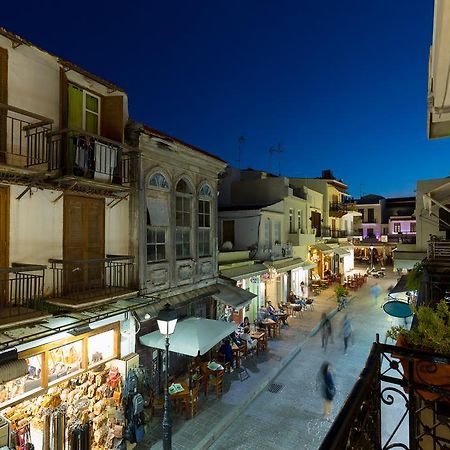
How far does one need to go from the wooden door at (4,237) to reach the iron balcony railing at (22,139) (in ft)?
2.49

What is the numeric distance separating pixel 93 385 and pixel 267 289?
47.7 ft

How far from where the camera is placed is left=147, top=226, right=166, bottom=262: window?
10859 mm

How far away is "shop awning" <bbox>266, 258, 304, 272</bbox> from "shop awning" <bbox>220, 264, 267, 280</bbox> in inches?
40.9

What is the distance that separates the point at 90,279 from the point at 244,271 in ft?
31.3

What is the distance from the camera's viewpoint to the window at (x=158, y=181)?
35.4 ft

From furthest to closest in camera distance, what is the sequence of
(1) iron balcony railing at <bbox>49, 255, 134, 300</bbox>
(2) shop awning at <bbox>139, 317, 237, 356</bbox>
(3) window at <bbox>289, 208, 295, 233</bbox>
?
1. (3) window at <bbox>289, 208, 295, 233</bbox>
2. (2) shop awning at <bbox>139, 317, 237, 356</bbox>
3. (1) iron balcony railing at <bbox>49, 255, 134, 300</bbox>

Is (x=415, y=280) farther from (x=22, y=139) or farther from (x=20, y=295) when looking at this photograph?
(x=22, y=139)

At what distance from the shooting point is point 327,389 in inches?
441

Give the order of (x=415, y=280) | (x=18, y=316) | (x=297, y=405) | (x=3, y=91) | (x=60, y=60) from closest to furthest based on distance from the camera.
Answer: (x=18, y=316), (x=3, y=91), (x=60, y=60), (x=415, y=280), (x=297, y=405)

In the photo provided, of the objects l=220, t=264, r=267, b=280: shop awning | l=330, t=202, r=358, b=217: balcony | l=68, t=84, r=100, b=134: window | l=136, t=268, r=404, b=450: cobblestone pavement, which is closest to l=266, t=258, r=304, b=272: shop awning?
l=220, t=264, r=267, b=280: shop awning

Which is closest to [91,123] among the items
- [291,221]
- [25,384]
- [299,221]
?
[25,384]

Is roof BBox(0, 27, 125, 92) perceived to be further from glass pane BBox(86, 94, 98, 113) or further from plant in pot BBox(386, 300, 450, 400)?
plant in pot BBox(386, 300, 450, 400)

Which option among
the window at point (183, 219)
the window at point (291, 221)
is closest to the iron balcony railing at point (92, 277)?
the window at point (183, 219)

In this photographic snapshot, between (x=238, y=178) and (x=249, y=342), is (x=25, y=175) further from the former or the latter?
(x=238, y=178)
